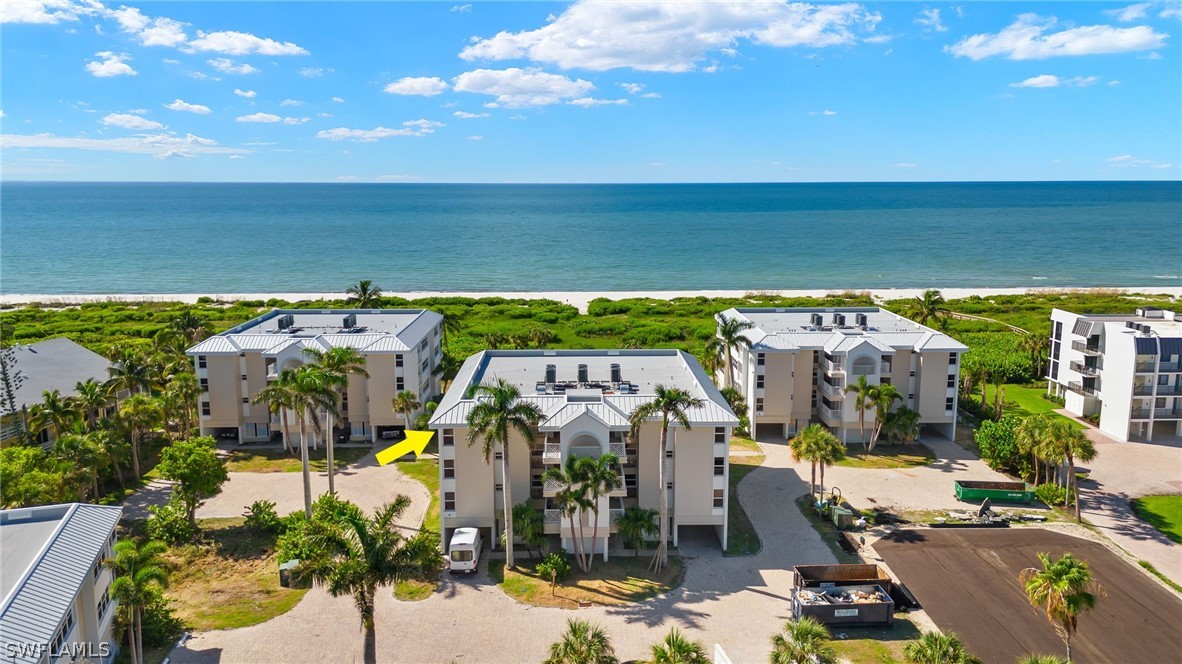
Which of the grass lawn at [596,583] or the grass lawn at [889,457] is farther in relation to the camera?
the grass lawn at [889,457]

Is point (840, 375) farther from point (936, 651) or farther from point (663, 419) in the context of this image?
point (936, 651)

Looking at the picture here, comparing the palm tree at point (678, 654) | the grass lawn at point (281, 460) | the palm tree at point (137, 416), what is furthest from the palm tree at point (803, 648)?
the palm tree at point (137, 416)

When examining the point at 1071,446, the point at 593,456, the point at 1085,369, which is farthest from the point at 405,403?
the point at 1085,369

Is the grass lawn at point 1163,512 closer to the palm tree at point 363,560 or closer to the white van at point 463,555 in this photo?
the white van at point 463,555

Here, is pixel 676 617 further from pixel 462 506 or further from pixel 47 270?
pixel 47 270

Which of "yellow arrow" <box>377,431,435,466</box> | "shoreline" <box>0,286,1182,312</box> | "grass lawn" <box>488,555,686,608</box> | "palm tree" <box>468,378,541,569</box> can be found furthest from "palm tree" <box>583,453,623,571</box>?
"shoreline" <box>0,286,1182,312</box>
